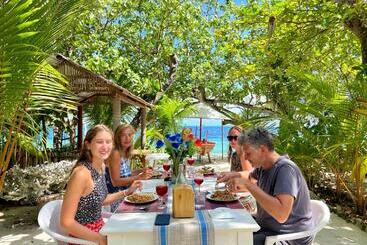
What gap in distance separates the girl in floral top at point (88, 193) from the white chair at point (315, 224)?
109cm

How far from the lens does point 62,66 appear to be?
26.3 feet

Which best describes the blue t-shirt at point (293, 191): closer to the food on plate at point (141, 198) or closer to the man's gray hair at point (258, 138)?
the man's gray hair at point (258, 138)

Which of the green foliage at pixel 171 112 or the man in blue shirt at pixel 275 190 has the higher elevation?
the green foliage at pixel 171 112

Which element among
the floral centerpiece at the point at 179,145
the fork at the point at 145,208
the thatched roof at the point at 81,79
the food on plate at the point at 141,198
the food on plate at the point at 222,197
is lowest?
the fork at the point at 145,208

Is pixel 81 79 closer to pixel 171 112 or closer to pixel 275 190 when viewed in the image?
pixel 171 112

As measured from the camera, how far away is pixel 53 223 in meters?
2.86

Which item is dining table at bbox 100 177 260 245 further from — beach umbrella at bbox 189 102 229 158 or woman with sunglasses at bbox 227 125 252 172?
beach umbrella at bbox 189 102 229 158

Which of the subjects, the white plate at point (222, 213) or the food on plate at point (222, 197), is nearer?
the white plate at point (222, 213)

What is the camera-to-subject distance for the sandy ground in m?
4.94

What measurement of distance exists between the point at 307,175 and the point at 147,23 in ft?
25.5

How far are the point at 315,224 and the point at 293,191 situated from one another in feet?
1.93

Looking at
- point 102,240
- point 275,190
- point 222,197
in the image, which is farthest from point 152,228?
point 222,197

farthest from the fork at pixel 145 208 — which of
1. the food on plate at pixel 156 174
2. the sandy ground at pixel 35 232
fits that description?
the sandy ground at pixel 35 232

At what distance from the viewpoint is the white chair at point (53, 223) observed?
246 cm
